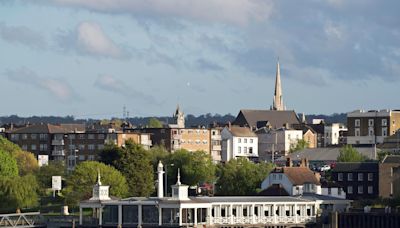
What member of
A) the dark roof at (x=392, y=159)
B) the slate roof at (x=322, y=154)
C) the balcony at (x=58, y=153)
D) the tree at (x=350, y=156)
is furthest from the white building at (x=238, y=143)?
the dark roof at (x=392, y=159)

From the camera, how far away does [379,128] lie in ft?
621

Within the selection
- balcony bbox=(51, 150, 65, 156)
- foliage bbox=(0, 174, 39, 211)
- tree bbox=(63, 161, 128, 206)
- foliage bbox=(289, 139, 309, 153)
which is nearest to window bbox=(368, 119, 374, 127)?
foliage bbox=(289, 139, 309, 153)

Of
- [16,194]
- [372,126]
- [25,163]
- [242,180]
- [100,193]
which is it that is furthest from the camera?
[372,126]

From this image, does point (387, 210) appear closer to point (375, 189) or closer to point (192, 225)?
point (192, 225)

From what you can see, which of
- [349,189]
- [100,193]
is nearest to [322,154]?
[349,189]

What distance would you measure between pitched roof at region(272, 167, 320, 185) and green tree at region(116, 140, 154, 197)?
35.9 feet

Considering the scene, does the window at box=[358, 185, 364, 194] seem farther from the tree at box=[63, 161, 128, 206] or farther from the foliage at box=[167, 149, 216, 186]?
the foliage at box=[167, 149, 216, 186]

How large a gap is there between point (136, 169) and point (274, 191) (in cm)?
1484

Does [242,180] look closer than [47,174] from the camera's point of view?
Yes

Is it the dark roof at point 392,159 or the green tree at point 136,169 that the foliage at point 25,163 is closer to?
the green tree at point 136,169

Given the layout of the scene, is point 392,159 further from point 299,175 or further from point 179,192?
point 179,192

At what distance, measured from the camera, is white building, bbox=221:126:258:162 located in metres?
190

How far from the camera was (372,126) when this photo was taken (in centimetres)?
18962

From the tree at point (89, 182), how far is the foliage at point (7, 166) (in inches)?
319
